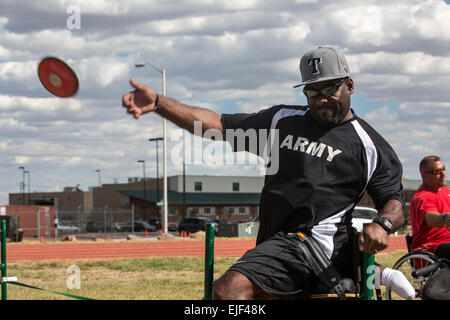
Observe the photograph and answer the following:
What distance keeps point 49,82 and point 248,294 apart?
4.57ft

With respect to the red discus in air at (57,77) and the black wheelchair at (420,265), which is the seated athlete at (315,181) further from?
the black wheelchair at (420,265)

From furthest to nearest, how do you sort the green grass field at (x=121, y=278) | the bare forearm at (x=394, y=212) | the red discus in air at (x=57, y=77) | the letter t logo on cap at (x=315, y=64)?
1. the green grass field at (x=121, y=278)
2. the letter t logo on cap at (x=315, y=64)
3. the bare forearm at (x=394, y=212)
4. the red discus in air at (x=57, y=77)

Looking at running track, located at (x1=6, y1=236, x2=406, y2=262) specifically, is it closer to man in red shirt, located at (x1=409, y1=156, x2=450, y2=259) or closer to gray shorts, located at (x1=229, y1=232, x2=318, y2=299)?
man in red shirt, located at (x1=409, y1=156, x2=450, y2=259)

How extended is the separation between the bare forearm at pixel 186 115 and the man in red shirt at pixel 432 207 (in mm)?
4182

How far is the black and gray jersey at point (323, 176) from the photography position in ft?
11.7

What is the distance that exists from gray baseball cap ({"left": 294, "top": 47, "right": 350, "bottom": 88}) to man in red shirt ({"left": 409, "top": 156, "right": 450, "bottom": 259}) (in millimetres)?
4059

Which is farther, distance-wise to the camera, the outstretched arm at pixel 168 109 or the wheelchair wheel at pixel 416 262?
the wheelchair wheel at pixel 416 262

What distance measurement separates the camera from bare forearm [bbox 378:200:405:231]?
349 centimetres

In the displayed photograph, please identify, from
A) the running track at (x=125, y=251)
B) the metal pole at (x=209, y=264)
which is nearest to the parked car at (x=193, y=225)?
the running track at (x=125, y=251)

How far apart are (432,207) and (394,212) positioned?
4.20 metres

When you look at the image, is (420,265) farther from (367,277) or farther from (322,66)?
(322,66)
